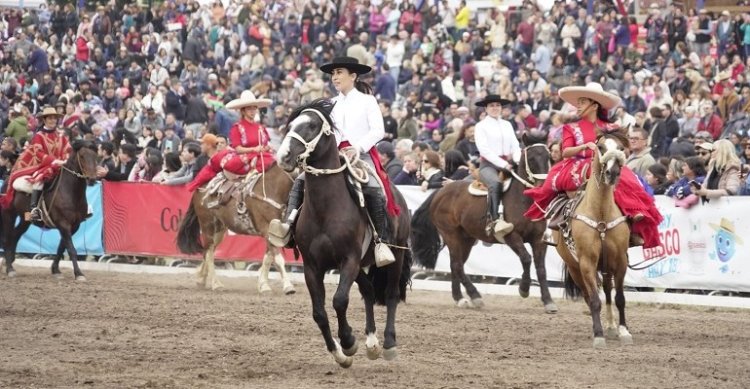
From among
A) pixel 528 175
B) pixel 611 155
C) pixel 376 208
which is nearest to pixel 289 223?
pixel 376 208

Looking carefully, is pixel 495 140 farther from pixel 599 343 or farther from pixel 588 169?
pixel 599 343

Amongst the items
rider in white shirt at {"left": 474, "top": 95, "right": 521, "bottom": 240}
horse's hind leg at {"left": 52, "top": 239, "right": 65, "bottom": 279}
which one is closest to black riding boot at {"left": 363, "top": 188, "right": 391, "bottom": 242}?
rider in white shirt at {"left": 474, "top": 95, "right": 521, "bottom": 240}

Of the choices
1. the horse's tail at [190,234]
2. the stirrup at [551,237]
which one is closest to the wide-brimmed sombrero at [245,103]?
the horse's tail at [190,234]

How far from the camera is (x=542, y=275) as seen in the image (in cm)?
1653

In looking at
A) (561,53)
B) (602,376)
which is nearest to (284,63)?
(561,53)

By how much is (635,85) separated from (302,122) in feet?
49.2

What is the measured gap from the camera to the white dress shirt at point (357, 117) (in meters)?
11.7

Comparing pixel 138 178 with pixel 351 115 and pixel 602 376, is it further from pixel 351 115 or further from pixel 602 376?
pixel 602 376

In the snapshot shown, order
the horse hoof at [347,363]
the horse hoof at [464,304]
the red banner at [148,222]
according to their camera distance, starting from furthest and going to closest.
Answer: the red banner at [148,222], the horse hoof at [464,304], the horse hoof at [347,363]

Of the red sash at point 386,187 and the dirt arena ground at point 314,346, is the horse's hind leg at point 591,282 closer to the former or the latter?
the dirt arena ground at point 314,346

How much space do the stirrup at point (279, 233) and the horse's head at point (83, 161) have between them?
33.8 feet

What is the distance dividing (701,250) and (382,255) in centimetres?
684

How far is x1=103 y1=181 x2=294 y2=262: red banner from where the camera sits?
22.2 m

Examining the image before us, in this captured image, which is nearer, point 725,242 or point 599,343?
point 599,343
